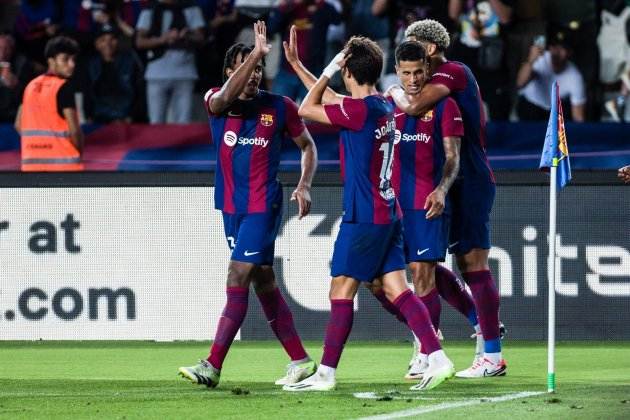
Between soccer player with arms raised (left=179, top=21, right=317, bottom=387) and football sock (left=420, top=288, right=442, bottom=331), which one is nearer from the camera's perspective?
soccer player with arms raised (left=179, top=21, right=317, bottom=387)

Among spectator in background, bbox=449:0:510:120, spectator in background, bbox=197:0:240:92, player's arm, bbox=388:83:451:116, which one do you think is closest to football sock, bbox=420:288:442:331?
player's arm, bbox=388:83:451:116

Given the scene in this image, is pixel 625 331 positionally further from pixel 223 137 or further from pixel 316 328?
pixel 223 137

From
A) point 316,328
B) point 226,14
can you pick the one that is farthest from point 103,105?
point 316,328

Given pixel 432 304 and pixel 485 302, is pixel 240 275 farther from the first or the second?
pixel 485 302

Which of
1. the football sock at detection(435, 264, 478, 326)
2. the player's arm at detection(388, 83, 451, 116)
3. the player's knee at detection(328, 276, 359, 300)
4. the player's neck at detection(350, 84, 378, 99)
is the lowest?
the football sock at detection(435, 264, 478, 326)

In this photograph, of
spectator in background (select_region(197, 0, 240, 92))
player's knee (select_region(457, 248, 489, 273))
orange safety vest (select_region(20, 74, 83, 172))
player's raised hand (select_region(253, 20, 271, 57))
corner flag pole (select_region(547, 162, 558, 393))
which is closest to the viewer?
corner flag pole (select_region(547, 162, 558, 393))

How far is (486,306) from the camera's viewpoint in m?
9.54

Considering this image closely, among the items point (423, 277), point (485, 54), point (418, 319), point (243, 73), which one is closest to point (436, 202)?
point (423, 277)

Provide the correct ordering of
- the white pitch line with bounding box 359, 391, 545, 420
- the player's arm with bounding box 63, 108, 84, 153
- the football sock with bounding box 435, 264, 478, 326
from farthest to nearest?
1. the player's arm with bounding box 63, 108, 84, 153
2. the football sock with bounding box 435, 264, 478, 326
3. the white pitch line with bounding box 359, 391, 545, 420

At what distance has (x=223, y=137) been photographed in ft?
29.0

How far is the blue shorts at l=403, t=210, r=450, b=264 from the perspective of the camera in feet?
30.3

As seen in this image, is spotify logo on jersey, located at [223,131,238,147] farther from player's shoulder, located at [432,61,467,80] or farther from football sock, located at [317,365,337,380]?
football sock, located at [317,365,337,380]

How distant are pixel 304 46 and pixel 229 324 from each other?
719cm

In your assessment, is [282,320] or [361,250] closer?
[361,250]
